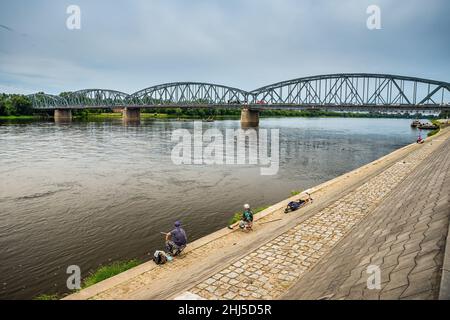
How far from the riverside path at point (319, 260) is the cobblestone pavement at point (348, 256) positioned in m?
0.02

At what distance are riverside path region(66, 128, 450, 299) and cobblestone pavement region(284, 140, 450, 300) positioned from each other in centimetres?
2

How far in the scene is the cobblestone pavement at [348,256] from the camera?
5949 millimetres

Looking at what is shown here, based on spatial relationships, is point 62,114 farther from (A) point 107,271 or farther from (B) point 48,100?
(A) point 107,271

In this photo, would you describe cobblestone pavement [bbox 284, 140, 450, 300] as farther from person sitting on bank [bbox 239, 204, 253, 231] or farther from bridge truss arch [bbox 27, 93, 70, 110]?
bridge truss arch [bbox 27, 93, 70, 110]

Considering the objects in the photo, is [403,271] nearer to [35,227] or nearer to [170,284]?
[170,284]

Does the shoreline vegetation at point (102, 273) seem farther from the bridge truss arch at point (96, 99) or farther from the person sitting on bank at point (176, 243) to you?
the bridge truss arch at point (96, 99)

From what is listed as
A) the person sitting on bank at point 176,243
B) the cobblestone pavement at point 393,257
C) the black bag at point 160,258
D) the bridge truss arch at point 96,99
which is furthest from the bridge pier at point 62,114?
the cobblestone pavement at point 393,257

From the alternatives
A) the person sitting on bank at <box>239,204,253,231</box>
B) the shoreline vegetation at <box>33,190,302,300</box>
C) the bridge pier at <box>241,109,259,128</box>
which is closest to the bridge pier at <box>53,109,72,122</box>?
the bridge pier at <box>241,109,259,128</box>

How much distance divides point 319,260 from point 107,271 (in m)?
6.34

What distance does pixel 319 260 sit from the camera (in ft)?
30.4

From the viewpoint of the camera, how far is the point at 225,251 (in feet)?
33.6

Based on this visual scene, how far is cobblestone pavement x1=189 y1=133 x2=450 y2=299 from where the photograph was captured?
5949 mm

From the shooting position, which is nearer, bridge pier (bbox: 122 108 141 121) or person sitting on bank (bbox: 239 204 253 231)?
person sitting on bank (bbox: 239 204 253 231)
